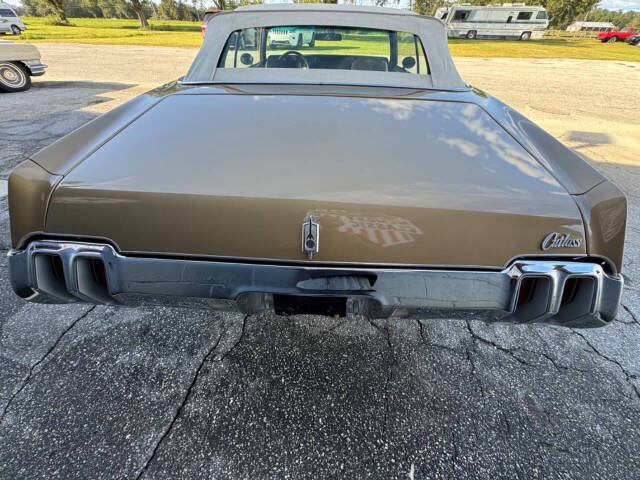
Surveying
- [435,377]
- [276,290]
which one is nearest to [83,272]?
[276,290]

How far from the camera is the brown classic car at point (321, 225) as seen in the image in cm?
112

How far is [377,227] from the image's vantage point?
1131mm

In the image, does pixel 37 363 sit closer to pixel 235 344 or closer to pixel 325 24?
pixel 235 344

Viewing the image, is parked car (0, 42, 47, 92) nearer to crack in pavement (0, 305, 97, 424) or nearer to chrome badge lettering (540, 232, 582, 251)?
crack in pavement (0, 305, 97, 424)

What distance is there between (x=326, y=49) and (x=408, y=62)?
648mm

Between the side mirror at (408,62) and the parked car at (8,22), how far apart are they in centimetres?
3190

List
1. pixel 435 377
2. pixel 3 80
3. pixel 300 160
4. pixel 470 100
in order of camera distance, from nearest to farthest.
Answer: pixel 300 160 → pixel 435 377 → pixel 470 100 → pixel 3 80

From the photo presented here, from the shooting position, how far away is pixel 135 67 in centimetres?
1220

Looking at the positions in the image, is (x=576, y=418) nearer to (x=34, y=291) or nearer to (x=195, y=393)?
(x=195, y=393)

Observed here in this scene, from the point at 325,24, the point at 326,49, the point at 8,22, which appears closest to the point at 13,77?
the point at 326,49

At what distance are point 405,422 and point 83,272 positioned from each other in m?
1.39

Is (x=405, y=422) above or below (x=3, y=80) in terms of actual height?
below

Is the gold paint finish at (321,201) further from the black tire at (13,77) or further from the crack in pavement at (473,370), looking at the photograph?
the black tire at (13,77)

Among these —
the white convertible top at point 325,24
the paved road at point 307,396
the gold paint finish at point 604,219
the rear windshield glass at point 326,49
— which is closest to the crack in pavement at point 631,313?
the paved road at point 307,396
